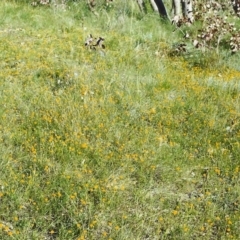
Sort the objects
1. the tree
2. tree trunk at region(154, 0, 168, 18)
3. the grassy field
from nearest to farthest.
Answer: the grassy field → the tree → tree trunk at region(154, 0, 168, 18)

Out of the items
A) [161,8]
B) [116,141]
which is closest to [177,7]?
[161,8]

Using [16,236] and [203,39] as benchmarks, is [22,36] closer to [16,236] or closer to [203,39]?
[203,39]

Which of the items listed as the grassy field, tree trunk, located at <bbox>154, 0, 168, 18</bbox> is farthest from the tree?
the grassy field

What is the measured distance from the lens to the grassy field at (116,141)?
12.3 ft

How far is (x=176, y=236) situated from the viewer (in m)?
3.63

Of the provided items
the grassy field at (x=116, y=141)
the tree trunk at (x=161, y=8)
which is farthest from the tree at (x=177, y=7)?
the grassy field at (x=116, y=141)

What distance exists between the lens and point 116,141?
479 centimetres

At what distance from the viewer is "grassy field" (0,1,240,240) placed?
3746 millimetres

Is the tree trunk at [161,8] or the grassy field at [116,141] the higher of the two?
the tree trunk at [161,8]

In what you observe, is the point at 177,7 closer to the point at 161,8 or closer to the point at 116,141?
the point at 161,8

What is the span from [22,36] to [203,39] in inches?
147

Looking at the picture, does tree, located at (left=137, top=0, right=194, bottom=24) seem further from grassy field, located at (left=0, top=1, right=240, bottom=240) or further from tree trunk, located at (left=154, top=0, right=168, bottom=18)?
grassy field, located at (left=0, top=1, right=240, bottom=240)

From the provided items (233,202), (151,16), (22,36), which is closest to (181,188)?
(233,202)

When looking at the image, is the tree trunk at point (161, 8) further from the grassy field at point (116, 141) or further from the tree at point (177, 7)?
the grassy field at point (116, 141)
